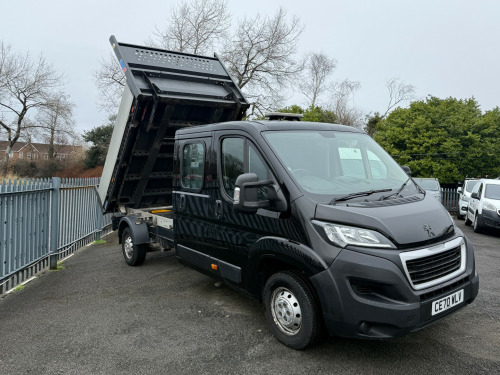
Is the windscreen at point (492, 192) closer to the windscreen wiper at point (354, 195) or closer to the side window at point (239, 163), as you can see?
the windscreen wiper at point (354, 195)

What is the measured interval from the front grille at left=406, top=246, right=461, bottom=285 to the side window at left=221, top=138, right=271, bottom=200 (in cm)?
144

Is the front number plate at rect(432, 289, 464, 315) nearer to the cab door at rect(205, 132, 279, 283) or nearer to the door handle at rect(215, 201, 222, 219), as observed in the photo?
the cab door at rect(205, 132, 279, 283)

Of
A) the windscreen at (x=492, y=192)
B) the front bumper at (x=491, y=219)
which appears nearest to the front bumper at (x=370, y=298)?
the front bumper at (x=491, y=219)

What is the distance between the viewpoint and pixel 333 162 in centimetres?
389

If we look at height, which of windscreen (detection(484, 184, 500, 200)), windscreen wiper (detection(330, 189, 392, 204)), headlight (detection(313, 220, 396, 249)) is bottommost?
headlight (detection(313, 220, 396, 249))

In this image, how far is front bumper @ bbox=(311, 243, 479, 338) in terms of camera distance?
2.84 m

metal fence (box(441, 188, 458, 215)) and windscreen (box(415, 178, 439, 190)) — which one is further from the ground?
windscreen (box(415, 178, 439, 190))

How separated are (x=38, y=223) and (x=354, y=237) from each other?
5370mm

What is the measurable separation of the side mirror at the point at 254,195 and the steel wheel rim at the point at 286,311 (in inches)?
31.3

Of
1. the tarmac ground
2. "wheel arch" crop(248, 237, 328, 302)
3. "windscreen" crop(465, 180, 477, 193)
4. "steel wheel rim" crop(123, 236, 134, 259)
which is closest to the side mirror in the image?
"wheel arch" crop(248, 237, 328, 302)

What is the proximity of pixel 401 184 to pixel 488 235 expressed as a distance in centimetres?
850

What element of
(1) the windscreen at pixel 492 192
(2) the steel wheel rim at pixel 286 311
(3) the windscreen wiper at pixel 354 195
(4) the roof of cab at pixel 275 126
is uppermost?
(4) the roof of cab at pixel 275 126

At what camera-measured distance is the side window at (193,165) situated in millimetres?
4574

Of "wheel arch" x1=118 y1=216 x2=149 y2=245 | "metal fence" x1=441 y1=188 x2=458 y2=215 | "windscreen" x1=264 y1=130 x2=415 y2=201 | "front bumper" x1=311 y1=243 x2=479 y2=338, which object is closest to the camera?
"front bumper" x1=311 y1=243 x2=479 y2=338
